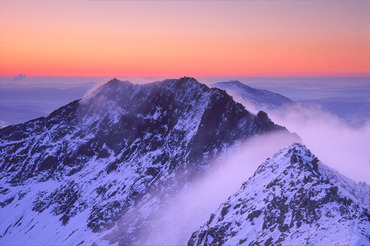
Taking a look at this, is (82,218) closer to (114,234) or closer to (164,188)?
(114,234)

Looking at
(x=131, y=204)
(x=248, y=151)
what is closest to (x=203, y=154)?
(x=248, y=151)

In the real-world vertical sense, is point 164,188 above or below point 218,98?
below

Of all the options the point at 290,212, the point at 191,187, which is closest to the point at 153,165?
the point at 191,187

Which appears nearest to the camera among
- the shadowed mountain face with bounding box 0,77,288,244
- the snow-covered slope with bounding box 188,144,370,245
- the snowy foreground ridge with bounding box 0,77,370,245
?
the snow-covered slope with bounding box 188,144,370,245

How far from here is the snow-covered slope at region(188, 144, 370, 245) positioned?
66.0 metres

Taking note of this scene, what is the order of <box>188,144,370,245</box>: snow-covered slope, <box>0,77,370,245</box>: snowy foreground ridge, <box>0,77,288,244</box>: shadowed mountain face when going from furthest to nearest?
1. <box>0,77,288,244</box>: shadowed mountain face
2. <box>0,77,370,245</box>: snowy foreground ridge
3. <box>188,144,370,245</box>: snow-covered slope

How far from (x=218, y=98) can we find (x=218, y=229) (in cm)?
8666

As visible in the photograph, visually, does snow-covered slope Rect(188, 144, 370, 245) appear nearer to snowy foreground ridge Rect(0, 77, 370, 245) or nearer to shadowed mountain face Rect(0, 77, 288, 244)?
snowy foreground ridge Rect(0, 77, 370, 245)

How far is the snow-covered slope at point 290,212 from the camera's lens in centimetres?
6600

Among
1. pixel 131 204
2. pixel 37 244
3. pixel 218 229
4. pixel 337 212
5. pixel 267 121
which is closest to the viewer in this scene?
pixel 337 212

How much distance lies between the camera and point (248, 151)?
15100cm

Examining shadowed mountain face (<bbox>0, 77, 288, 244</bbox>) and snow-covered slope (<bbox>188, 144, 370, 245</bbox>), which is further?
shadowed mountain face (<bbox>0, 77, 288, 244</bbox>)

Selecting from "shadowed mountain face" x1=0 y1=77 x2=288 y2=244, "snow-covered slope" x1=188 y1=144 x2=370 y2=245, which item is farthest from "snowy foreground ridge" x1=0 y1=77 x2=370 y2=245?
"shadowed mountain face" x1=0 y1=77 x2=288 y2=244

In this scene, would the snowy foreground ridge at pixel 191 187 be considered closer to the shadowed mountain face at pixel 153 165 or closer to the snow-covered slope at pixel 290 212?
the snow-covered slope at pixel 290 212
